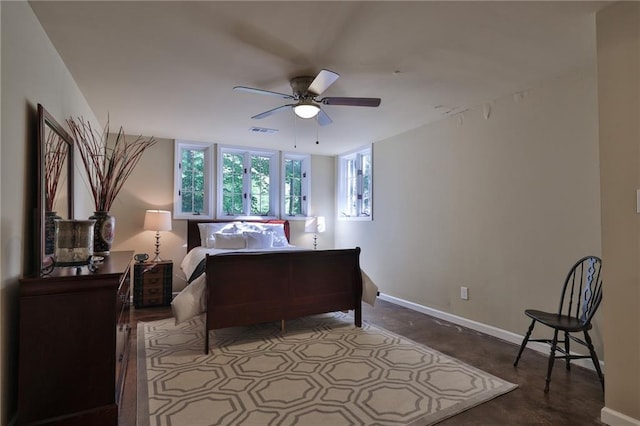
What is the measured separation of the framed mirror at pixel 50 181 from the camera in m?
1.96

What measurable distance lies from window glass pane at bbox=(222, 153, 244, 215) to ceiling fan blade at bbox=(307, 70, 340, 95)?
3.14 m

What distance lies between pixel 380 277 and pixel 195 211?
A: 3.02 metres

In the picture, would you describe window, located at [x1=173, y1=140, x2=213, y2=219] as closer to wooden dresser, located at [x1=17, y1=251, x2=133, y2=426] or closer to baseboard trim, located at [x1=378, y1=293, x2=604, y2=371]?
baseboard trim, located at [x1=378, y1=293, x2=604, y2=371]

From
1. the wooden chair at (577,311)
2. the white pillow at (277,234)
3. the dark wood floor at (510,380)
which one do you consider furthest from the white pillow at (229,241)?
the wooden chair at (577,311)

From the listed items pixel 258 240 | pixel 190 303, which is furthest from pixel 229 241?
pixel 190 303

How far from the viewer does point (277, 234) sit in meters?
5.36

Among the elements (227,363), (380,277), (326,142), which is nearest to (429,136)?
(326,142)

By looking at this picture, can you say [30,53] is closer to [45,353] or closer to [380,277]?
[45,353]

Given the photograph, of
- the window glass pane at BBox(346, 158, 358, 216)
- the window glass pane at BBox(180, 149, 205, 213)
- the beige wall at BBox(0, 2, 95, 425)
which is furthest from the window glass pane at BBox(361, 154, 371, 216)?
the beige wall at BBox(0, 2, 95, 425)

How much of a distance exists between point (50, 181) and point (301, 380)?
7.00ft

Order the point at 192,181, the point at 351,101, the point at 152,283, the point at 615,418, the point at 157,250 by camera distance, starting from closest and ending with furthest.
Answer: the point at 615,418
the point at 351,101
the point at 152,283
the point at 157,250
the point at 192,181

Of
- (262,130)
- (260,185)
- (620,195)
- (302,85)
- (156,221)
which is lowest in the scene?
(156,221)

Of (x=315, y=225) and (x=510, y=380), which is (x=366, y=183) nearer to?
(x=315, y=225)

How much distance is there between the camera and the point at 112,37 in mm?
2221
